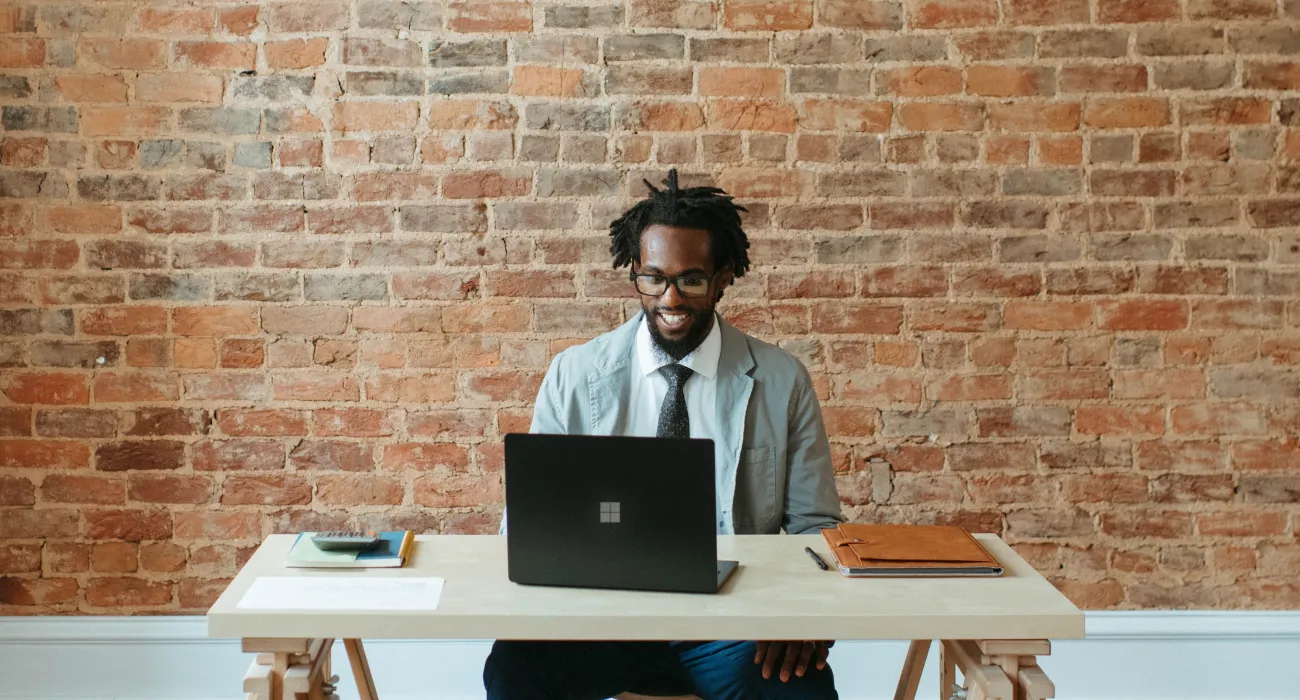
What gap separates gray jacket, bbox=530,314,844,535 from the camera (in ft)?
7.52

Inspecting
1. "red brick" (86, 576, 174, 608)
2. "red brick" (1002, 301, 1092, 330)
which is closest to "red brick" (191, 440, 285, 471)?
"red brick" (86, 576, 174, 608)

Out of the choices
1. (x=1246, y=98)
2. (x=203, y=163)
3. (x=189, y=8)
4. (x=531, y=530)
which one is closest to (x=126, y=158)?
(x=203, y=163)

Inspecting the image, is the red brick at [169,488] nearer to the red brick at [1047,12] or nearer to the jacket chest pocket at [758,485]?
the jacket chest pocket at [758,485]

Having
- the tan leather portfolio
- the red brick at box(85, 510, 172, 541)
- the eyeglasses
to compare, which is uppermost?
the eyeglasses

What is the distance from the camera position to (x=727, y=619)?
1.62 meters

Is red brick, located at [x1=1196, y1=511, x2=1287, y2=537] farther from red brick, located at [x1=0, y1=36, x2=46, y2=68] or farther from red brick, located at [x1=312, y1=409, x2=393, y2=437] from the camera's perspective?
red brick, located at [x1=0, y1=36, x2=46, y2=68]

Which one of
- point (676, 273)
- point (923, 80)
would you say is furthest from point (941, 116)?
point (676, 273)

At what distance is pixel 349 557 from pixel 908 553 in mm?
961

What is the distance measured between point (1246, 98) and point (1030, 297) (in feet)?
2.46

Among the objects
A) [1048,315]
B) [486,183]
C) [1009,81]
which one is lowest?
[1048,315]

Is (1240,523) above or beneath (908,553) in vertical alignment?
beneath

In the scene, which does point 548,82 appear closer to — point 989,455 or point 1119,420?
point 989,455

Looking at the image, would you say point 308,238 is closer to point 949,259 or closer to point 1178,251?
point 949,259

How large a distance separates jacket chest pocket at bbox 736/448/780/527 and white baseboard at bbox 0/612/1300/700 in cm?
85
